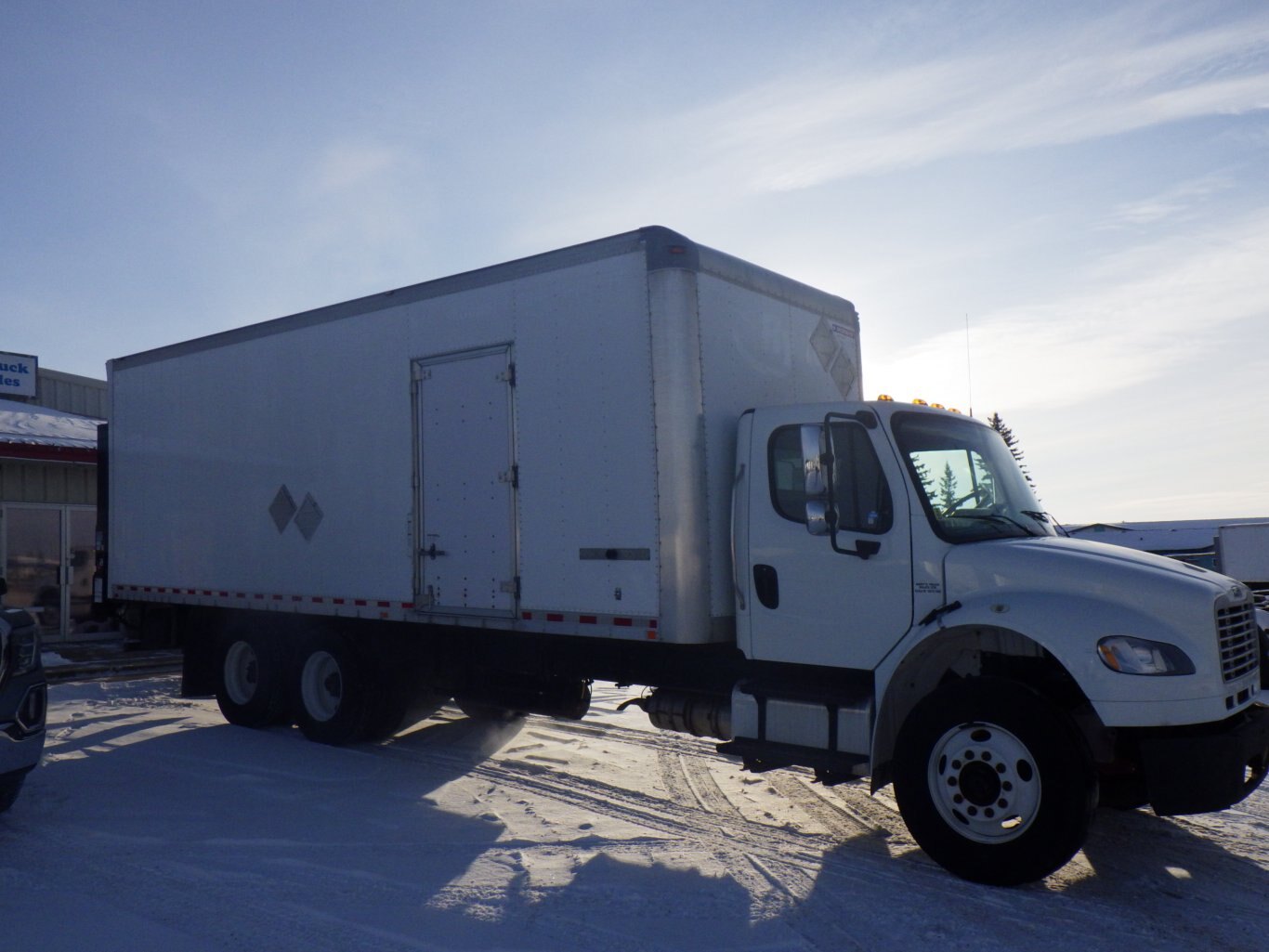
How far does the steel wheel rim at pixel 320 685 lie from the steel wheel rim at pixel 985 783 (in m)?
5.72

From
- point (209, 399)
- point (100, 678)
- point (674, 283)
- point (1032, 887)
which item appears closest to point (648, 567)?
point (674, 283)

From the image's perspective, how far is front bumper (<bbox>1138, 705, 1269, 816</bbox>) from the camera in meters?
5.01

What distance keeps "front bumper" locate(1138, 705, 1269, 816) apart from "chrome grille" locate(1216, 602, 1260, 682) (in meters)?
0.34

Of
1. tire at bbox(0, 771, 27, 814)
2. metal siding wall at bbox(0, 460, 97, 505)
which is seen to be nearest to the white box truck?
tire at bbox(0, 771, 27, 814)

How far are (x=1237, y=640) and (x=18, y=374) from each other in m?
21.2

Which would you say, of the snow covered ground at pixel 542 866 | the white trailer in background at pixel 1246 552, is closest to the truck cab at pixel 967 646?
the snow covered ground at pixel 542 866

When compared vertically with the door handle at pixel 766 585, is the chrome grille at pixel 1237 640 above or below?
below

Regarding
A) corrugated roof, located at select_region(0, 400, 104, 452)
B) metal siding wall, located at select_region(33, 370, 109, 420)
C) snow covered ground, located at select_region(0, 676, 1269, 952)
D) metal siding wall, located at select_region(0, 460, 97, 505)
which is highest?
metal siding wall, located at select_region(33, 370, 109, 420)

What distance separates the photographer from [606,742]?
9148 mm

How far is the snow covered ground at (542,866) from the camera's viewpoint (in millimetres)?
4730

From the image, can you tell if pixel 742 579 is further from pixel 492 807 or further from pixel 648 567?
pixel 492 807

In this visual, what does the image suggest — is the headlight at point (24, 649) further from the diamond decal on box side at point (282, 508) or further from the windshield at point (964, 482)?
the windshield at point (964, 482)

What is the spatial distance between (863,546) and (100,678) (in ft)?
38.8

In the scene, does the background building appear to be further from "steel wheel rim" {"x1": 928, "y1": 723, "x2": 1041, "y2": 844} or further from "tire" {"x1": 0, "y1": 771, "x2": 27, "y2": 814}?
"steel wheel rim" {"x1": 928, "y1": 723, "x2": 1041, "y2": 844}
